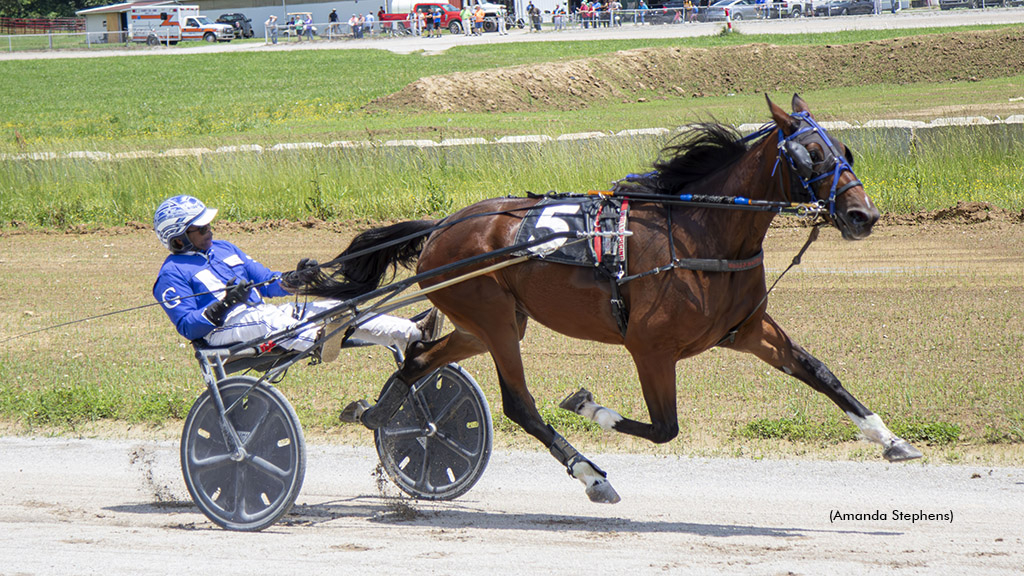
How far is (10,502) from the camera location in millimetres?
5500

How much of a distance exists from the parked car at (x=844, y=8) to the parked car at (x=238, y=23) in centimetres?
3352

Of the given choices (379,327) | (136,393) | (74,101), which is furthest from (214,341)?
(74,101)

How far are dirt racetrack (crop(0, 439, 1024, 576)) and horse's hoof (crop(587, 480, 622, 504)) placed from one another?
0.15 metres

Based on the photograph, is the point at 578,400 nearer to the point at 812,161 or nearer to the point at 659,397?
the point at 659,397

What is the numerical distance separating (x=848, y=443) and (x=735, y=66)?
27.6 m

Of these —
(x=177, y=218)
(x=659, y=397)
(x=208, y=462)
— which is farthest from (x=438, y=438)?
(x=177, y=218)

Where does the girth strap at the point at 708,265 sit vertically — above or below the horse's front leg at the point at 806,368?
above

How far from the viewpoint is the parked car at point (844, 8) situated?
44.1 m

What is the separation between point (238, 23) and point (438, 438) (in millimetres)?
59012

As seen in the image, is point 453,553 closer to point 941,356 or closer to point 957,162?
point 941,356

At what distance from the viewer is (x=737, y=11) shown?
45.7 m

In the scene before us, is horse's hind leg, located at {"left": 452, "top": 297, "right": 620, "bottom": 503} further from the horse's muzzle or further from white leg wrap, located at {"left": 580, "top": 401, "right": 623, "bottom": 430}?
the horse's muzzle

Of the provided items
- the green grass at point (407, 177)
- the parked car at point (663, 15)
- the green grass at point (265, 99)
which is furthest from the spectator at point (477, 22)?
the green grass at point (407, 177)

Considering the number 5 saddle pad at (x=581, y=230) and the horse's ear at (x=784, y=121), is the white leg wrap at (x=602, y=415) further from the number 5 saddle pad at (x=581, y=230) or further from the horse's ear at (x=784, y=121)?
the horse's ear at (x=784, y=121)
